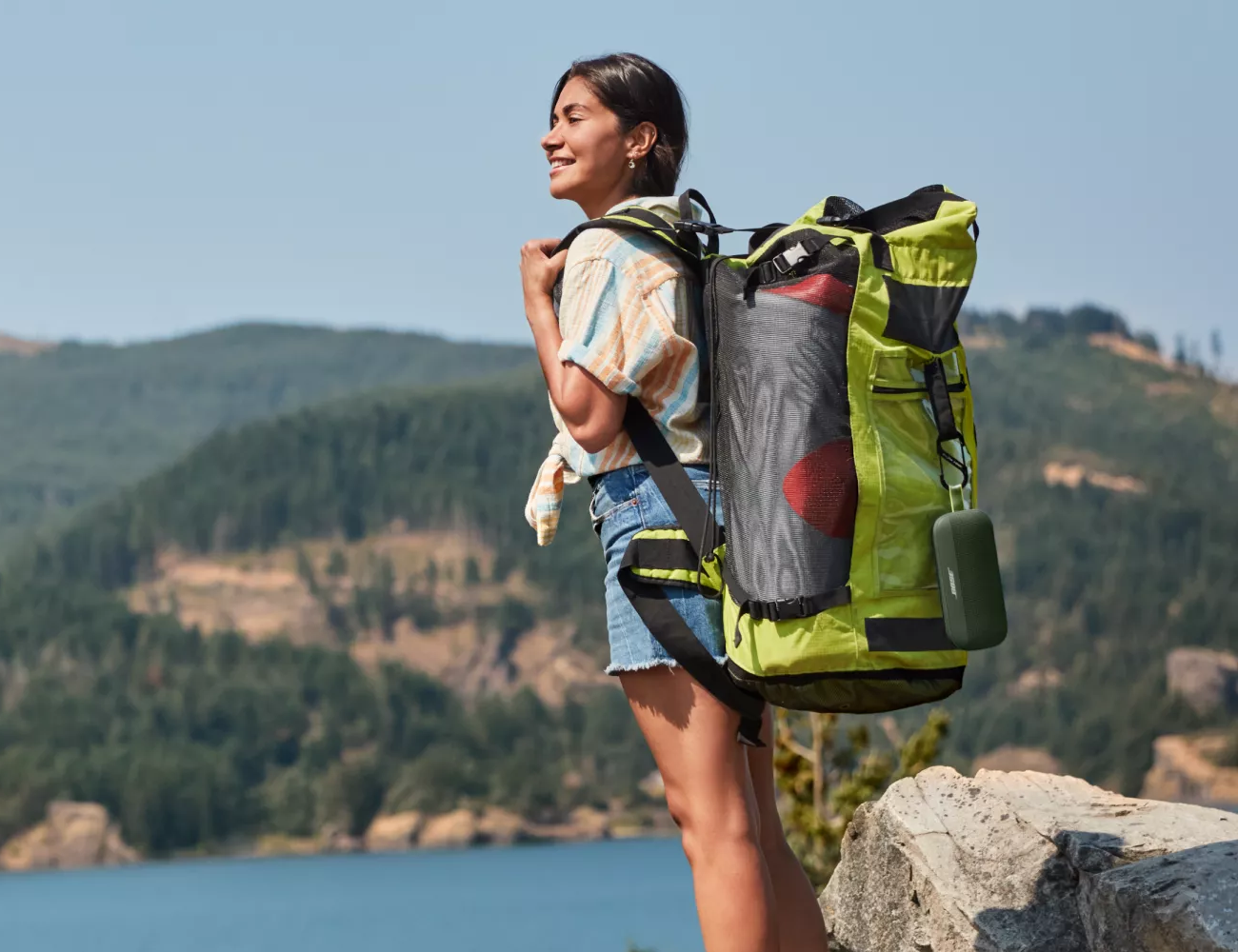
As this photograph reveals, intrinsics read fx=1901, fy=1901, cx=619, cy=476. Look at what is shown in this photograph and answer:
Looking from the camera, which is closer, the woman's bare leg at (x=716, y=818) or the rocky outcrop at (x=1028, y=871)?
the woman's bare leg at (x=716, y=818)

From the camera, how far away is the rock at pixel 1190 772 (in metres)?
111

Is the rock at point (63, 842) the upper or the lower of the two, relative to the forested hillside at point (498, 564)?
lower

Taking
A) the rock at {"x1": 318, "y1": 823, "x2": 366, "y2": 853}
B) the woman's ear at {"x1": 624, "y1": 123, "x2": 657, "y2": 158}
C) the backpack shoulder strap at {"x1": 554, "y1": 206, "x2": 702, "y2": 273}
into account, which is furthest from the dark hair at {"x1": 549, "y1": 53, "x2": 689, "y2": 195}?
the rock at {"x1": 318, "y1": 823, "x2": 366, "y2": 853}

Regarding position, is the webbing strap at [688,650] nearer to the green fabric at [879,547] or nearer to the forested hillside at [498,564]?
the green fabric at [879,547]

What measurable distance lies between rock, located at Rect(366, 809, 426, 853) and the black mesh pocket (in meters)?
124

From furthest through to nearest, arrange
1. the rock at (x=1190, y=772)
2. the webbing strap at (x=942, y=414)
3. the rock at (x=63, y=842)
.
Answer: the rock at (x=63, y=842) < the rock at (x=1190, y=772) < the webbing strap at (x=942, y=414)

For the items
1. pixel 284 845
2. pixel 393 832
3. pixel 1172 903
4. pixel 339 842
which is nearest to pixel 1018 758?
pixel 393 832

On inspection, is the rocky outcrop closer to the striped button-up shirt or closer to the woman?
the woman

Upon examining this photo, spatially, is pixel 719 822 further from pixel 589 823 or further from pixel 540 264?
pixel 589 823

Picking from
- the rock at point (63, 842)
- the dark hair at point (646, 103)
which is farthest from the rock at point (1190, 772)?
the dark hair at point (646, 103)

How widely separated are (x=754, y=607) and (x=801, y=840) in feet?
27.6

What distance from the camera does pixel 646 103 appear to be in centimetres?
377

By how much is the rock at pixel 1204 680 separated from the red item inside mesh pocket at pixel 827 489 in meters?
127

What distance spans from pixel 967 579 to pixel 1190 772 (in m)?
117
